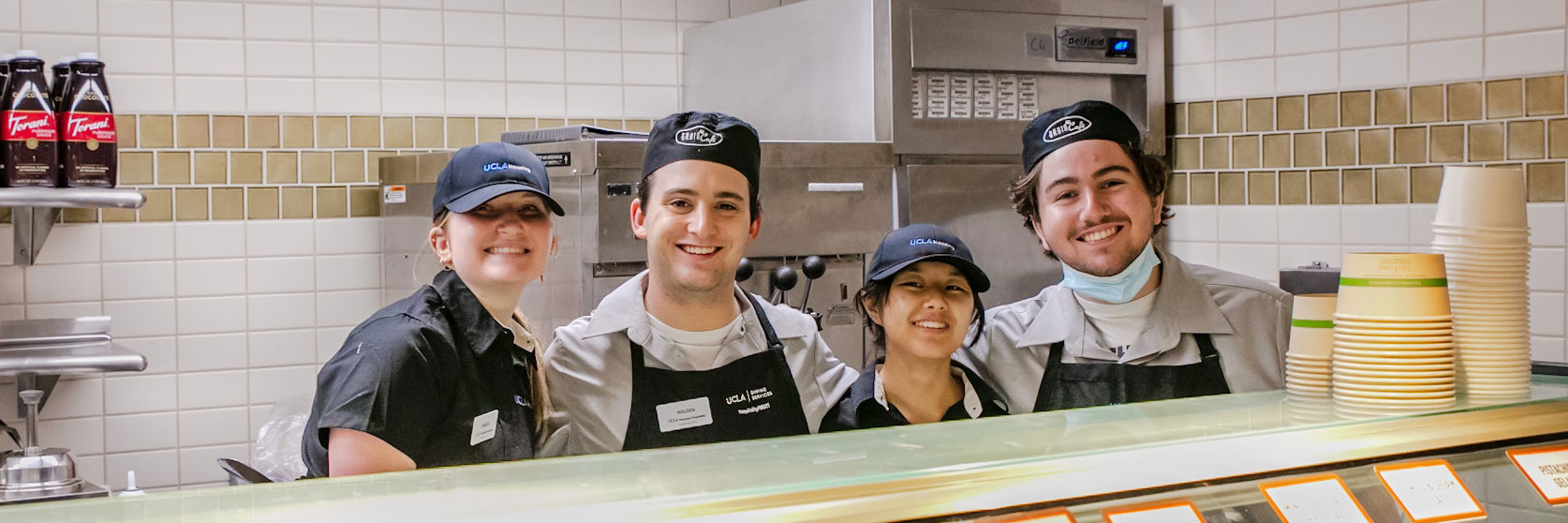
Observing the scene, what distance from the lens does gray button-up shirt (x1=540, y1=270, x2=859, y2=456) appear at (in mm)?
1817

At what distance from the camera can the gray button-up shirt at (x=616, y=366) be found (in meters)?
1.82

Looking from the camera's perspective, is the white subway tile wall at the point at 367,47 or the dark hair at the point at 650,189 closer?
the dark hair at the point at 650,189

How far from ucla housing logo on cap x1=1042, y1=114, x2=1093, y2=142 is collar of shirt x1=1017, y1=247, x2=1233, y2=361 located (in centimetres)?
25

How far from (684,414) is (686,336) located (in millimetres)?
115

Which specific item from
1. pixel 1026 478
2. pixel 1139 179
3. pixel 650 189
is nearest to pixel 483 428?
pixel 650 189

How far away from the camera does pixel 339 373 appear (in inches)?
63.9

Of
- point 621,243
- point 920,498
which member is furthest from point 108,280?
point 920,498

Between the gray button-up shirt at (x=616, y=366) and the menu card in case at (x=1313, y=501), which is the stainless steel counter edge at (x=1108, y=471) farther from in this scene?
the gray button-up shirt at (x=616, y=366)

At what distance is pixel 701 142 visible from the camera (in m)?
1.89

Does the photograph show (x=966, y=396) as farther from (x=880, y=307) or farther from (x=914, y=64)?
(x=914, y=64)

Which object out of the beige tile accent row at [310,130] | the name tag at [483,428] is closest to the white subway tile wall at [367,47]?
the beige tile accent row at [310,130]

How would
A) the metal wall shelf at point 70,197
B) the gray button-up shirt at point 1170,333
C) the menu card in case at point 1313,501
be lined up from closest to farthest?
the menu card in case at point 1313,501, the gray button-up shirt at point 1170,333, the metal wall shelf at point 70,197

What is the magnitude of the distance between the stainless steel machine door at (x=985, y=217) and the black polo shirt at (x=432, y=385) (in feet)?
4.93

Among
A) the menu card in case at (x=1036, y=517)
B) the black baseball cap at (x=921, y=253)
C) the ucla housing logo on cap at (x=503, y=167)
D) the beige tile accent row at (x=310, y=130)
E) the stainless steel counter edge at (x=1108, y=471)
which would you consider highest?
the beige tile accent row at (x=310, y=130)
